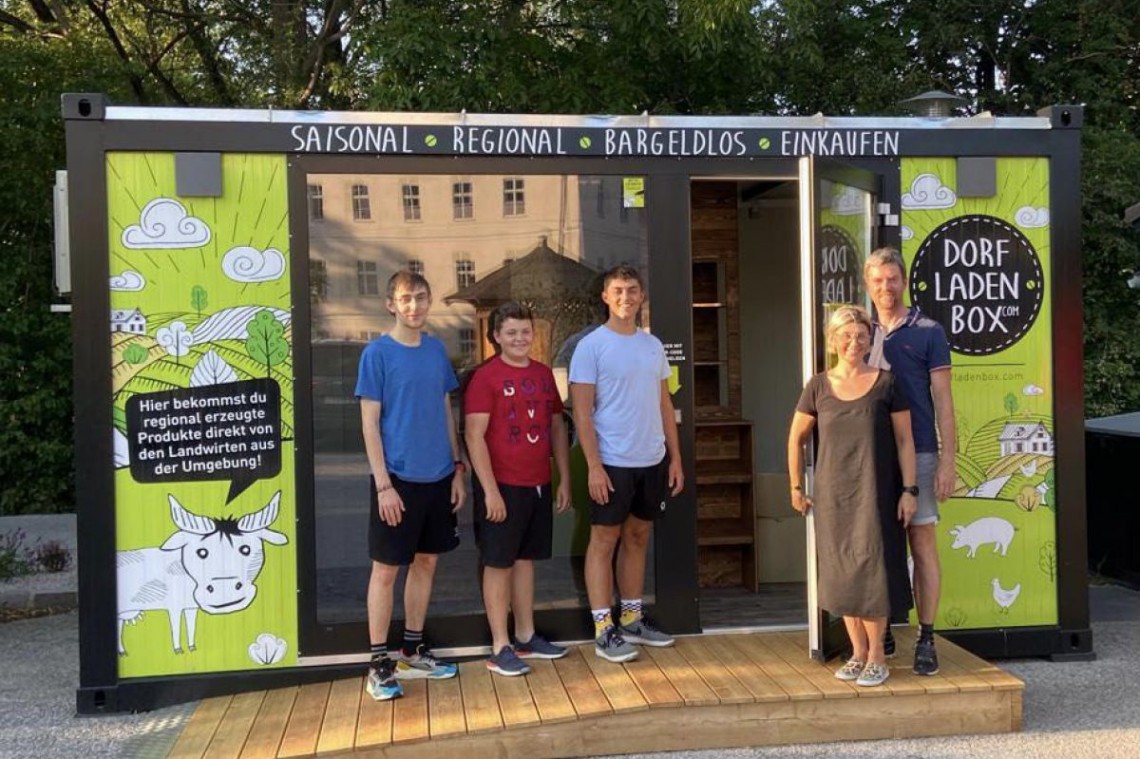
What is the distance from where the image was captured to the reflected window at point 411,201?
4.60 metres

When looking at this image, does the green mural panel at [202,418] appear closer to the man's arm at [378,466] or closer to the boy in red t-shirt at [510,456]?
the man's arm at [378,466]

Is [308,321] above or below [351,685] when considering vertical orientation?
above

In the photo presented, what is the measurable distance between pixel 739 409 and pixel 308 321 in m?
3.06

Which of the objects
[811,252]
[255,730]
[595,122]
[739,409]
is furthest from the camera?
[739,409]

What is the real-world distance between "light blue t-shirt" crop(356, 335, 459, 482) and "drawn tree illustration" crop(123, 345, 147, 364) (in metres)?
0.99

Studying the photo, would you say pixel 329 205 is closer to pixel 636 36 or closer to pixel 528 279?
pixel 528 279

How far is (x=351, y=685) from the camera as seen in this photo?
4.39 m

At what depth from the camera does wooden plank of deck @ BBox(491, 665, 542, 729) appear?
3828 mm

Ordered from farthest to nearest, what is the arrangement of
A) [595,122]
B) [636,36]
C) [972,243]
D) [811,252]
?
[636,36] → [972,243] → [595,122] → [811,252]

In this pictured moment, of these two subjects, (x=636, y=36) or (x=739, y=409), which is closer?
(x=739, y=409)

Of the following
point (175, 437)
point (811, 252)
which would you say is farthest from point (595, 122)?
point (175, 437)

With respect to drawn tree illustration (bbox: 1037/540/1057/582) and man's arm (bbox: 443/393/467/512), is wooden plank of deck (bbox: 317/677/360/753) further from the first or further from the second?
drawn tree illustration (bbox: 1037/540/1057/582)

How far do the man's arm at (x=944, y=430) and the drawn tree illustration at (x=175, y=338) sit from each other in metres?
3.05

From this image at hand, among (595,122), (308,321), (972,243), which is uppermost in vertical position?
(595,122)
